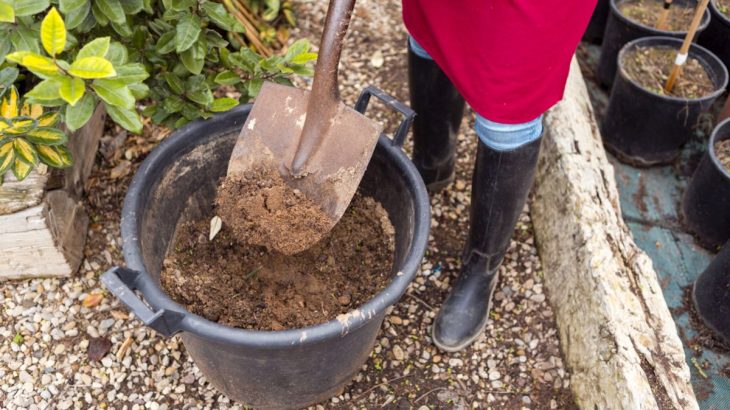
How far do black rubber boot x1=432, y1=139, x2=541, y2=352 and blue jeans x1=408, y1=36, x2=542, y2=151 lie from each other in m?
0.02

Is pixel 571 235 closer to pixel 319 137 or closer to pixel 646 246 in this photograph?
pixel 646 246

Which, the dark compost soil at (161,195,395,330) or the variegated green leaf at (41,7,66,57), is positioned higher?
the variegated green leaf at (41,7,66,57)

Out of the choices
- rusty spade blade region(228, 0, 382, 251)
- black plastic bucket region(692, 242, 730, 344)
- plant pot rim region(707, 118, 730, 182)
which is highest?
rusty spade blade region(228, 0, 382, 251)

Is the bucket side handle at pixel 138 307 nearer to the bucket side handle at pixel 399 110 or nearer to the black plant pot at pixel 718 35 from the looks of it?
the bucket side handle at pixel 399 110

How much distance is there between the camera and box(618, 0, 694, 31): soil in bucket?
3.02 metres

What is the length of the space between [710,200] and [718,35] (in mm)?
992

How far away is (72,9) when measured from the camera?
1.43m

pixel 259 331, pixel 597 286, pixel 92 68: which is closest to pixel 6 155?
pixel 92 68

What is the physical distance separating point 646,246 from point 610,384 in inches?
34.7

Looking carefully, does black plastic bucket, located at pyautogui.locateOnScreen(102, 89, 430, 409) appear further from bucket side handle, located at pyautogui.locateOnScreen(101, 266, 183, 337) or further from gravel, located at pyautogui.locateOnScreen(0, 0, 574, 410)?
gravel, located at pyautogui.locateOnScreen(0, 0, 574, 410)

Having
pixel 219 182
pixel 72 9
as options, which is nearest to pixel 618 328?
pixel 219 182

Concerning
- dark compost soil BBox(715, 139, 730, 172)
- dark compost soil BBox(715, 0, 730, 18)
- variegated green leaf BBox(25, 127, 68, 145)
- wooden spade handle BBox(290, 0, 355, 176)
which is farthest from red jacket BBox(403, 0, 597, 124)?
dark compost soil BBox(715, 0, 730, 18)

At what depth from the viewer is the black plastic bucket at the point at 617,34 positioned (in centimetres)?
288

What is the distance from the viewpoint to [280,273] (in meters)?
1.85
